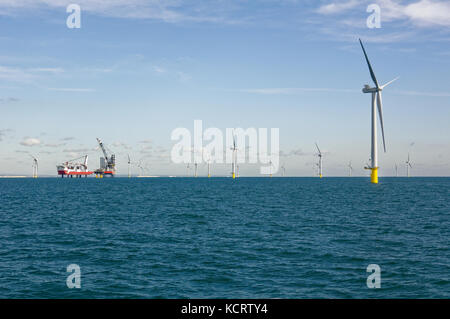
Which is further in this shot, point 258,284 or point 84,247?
point 84,247

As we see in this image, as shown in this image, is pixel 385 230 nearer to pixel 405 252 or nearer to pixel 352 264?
pixel 405 252

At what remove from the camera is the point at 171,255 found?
3603 centimetres

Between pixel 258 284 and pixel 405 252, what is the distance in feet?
62.1

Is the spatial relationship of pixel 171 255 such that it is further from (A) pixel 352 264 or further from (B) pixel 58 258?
(A) pixel 352 264

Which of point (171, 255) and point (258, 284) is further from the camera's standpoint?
point (171, 255)

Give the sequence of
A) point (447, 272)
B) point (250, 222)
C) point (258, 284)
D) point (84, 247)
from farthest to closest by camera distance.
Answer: point (250, 222) < point (84, 247) < point (447, 272) < point (258, 284)

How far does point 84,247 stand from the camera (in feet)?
132
